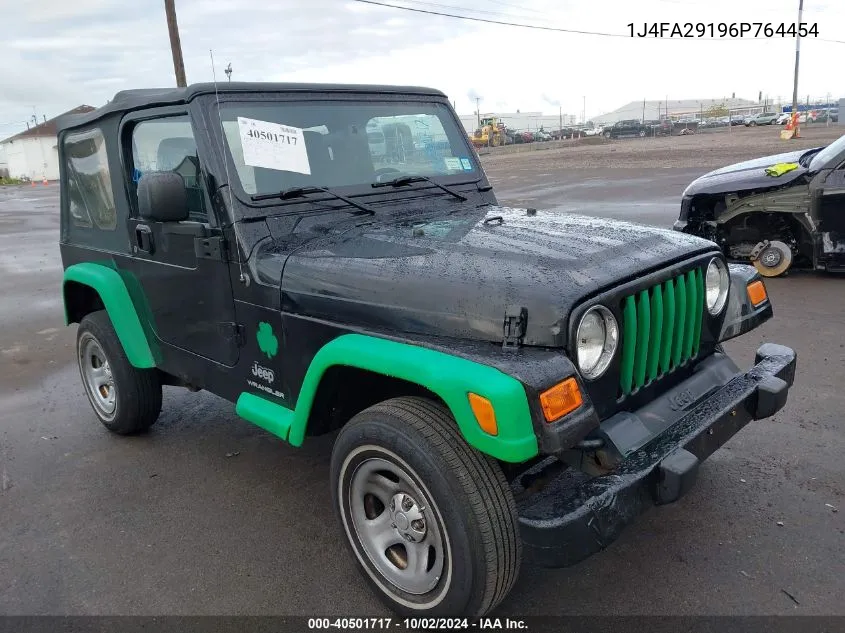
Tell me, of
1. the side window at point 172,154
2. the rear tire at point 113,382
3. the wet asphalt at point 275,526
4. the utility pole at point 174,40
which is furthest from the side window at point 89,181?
the utility pole at point 174,40

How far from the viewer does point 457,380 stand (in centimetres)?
216

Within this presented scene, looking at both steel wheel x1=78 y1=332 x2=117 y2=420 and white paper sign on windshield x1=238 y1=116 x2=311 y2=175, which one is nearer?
white paper sign on windshield x1=238 y1=116 x2=311 y2=175

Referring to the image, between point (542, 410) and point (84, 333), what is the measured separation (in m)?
3.47

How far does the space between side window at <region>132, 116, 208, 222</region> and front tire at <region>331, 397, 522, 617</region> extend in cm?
144

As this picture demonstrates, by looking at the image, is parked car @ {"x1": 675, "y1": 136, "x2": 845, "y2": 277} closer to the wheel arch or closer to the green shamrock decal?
the green shamrock decal

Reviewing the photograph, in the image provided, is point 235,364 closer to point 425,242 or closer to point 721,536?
point 425,242

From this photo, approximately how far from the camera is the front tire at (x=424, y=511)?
224 centimetres

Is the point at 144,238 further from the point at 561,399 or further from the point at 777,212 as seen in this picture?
the point at 777,212

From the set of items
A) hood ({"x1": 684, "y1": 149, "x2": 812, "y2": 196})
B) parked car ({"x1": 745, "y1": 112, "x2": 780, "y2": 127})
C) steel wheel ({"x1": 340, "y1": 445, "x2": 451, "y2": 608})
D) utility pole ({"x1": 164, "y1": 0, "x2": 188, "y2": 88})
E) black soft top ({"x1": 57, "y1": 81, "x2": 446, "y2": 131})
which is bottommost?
steel wheel ({"x1": 340, "y1": 445, "x2": 451, "y2": 608})

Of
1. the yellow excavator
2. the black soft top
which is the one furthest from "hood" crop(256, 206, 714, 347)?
the yellow excavator

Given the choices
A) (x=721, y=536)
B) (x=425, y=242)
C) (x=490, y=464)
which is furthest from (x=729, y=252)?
(x=490, y=464)

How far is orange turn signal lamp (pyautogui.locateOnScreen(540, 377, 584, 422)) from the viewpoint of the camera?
2143mm

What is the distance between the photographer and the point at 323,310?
9.06 ft

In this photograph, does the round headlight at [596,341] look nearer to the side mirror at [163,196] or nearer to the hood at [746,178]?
the side mirror at [163,196]
